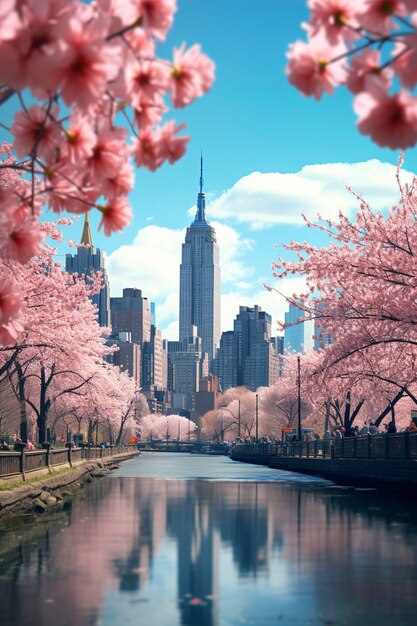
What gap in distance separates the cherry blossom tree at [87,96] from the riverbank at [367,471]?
90.5ft

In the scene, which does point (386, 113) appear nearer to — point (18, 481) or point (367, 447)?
point (18, 481)

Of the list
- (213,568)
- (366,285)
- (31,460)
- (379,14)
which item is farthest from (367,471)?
(379,14)

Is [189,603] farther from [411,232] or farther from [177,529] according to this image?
[411,232]

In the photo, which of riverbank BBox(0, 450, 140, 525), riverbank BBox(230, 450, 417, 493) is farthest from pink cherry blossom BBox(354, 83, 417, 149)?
riverbank BBox(230, 450, 417, 493)

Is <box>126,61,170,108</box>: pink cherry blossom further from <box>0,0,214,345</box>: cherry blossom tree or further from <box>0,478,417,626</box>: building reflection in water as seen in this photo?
<box>0,478,417,626</box>: building reflection in water

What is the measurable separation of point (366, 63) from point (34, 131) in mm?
2251

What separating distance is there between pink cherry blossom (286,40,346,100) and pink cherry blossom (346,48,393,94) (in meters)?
Answer: 0.06

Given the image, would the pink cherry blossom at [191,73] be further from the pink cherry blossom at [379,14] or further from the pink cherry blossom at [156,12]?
the pink cherry blossom at [379,14]

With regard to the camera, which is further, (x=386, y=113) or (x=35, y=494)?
(x=35, y=494)

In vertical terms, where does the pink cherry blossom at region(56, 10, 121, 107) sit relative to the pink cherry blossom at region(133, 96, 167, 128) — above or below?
below

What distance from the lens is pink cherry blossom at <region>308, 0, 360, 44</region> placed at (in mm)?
4941

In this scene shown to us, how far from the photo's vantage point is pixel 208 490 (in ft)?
131

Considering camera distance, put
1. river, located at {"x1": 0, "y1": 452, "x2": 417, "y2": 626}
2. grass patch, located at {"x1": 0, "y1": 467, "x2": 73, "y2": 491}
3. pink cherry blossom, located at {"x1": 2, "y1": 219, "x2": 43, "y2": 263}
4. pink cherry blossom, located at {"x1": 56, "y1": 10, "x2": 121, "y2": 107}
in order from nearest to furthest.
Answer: pink cherry blossom, located at {"x1": 56, "y1": 10, "x2": 121, "y2": 107}, pink cherry blossom, located at {"x1": 2, "y1": 219, "x2": 43, "y2": 263}, river, located at {"x1": 0, "y1": 452, "x2": 417, "y2": 626}, grass patch, located at {"x1": 0, "y1": 467, "x2": 73, "y2": 491}

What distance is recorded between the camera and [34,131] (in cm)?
607
